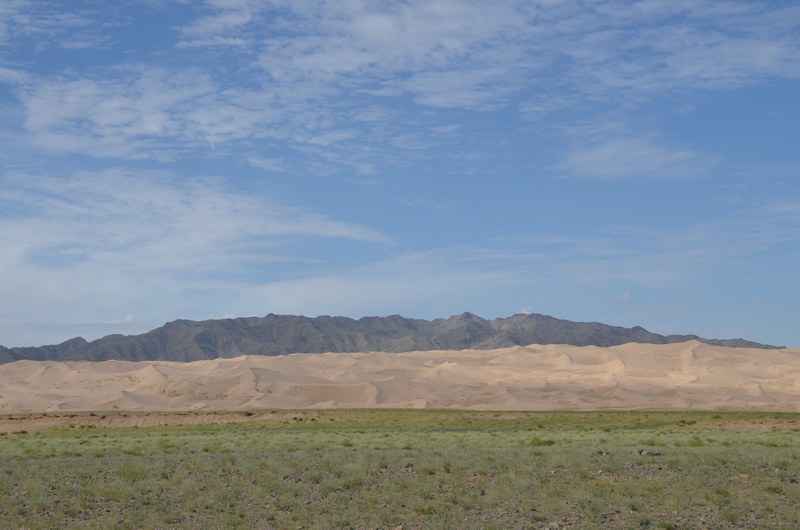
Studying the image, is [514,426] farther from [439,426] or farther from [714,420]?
[714,420]

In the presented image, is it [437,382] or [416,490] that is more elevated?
[437,382]

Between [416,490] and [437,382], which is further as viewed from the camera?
[437,382]

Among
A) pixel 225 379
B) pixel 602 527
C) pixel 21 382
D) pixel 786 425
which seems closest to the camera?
pixel 602 527

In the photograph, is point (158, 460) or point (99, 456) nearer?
point (158, 460)

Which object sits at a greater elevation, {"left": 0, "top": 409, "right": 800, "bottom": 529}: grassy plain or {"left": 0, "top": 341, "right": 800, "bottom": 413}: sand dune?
{"left": 0, "top": 341, "right": 800, "bottom": 413}: sand dune

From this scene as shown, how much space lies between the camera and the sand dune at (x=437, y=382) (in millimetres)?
70750

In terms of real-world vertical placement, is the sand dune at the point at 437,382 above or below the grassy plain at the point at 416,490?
above

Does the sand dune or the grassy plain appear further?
the sand dune

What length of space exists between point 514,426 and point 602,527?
29.5m

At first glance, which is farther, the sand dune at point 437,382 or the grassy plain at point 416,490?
the sand dune at point 437,382

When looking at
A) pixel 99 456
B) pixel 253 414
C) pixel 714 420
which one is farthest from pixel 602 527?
pixel 253 414

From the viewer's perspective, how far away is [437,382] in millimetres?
83500

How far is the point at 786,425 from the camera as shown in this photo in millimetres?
44062

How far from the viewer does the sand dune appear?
7075 centimetres
